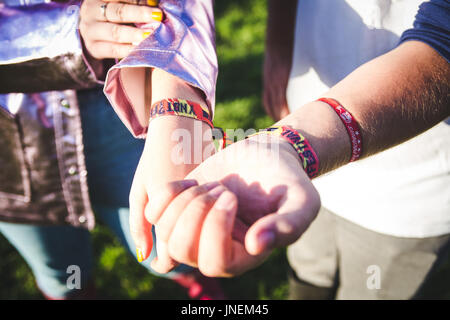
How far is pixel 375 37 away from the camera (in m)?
1.21

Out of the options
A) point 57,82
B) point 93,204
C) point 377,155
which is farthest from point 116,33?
point 377,155

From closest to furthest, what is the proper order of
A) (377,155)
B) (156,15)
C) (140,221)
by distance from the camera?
(140,221), (156,15), (377,155)

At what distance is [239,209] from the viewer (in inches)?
34.1

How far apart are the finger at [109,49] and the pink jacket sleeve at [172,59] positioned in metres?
0.08

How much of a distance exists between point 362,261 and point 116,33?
1624mm

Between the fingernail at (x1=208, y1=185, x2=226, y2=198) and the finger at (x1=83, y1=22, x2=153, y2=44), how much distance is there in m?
0.64

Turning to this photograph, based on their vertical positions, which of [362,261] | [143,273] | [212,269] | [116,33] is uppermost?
[116,33]

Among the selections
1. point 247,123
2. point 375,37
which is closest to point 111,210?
point 375,37

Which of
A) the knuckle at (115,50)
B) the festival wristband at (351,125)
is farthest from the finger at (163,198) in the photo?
the knuckle at (115,50)

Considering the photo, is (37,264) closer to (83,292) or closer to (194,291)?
(83,292)

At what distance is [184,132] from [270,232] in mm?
488

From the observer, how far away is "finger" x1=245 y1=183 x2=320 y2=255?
2.31 ft

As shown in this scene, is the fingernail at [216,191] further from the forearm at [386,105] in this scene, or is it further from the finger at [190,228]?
the forearm at [386,105]

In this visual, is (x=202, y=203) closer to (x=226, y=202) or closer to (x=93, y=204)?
(x=226, y=202)
